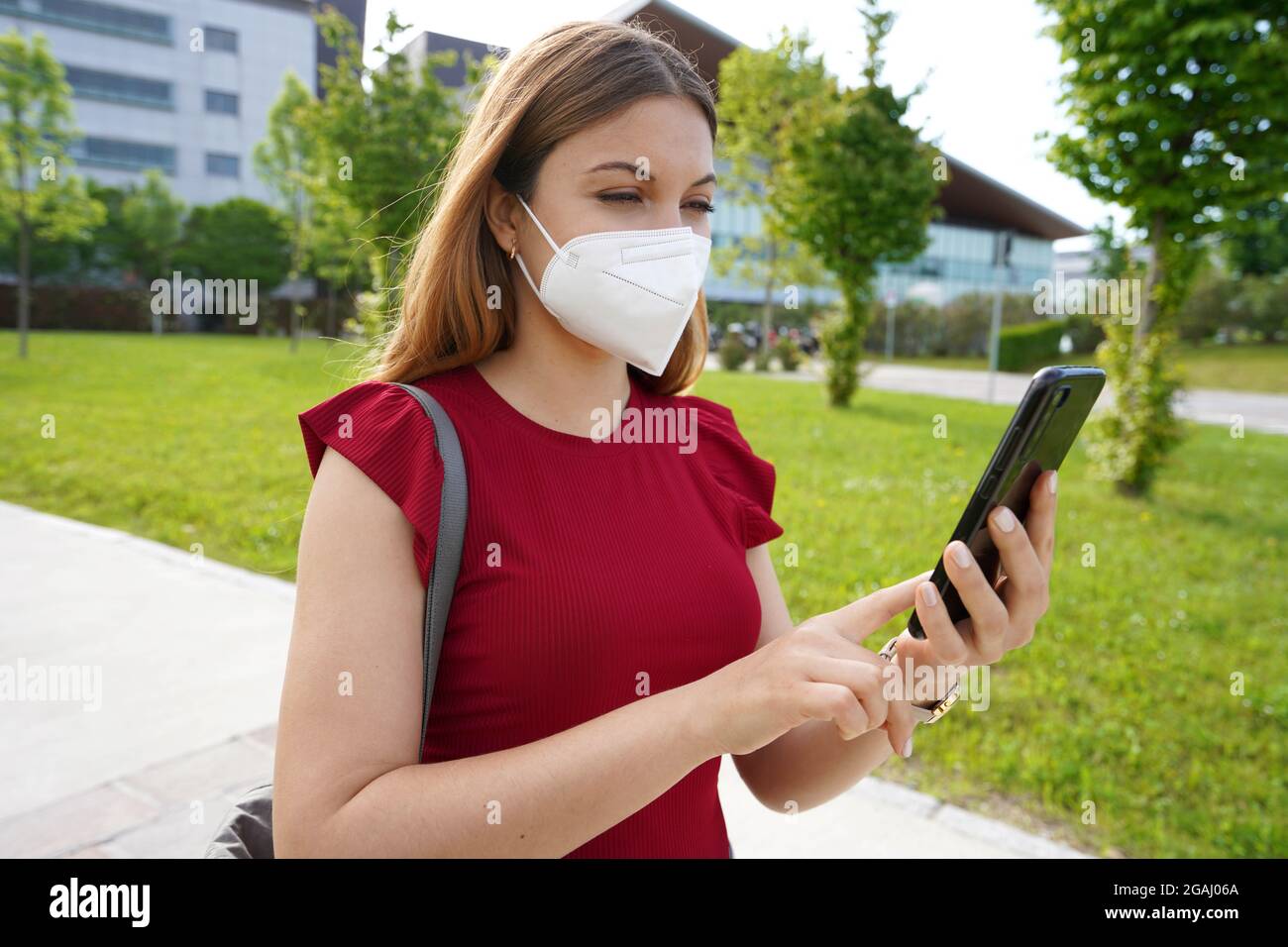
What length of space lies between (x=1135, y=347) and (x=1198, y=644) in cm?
453

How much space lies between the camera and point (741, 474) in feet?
5.69

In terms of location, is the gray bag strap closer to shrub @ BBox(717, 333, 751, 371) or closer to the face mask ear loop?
the face mask ear loop

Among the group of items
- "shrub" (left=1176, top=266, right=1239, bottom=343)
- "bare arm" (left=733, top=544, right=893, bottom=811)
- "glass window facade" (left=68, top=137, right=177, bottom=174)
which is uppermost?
"glass window facade" (left=68, top=137, right=177, bottom=174)

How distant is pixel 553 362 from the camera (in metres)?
1.54

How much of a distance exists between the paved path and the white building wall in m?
28.4

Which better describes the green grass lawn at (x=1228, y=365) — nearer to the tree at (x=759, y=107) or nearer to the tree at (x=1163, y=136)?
the tree at (x=759, y=107)

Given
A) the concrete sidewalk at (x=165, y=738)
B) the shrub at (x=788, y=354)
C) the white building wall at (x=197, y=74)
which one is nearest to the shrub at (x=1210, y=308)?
the shrub at (x=788, y=354)

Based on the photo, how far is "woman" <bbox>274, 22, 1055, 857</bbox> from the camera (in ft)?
3.57

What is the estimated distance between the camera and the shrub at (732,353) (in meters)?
24.5

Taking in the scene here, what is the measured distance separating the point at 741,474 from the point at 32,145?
21.7 m

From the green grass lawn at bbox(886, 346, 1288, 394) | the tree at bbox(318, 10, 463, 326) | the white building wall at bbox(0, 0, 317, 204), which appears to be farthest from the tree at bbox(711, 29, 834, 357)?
the white building wall at bbox(0, 0, 317, 204)

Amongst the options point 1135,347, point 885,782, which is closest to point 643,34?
point 885,782
